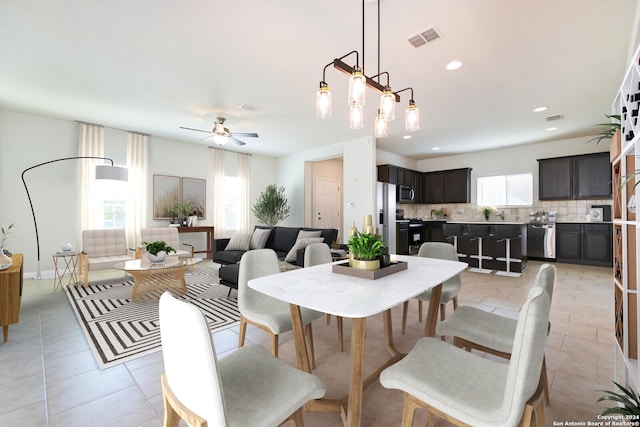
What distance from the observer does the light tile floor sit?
1.59 meters

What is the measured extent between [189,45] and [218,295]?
2.98 metres

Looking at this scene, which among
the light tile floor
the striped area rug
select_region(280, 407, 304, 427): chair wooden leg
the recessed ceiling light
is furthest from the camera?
the recessed ceiling light

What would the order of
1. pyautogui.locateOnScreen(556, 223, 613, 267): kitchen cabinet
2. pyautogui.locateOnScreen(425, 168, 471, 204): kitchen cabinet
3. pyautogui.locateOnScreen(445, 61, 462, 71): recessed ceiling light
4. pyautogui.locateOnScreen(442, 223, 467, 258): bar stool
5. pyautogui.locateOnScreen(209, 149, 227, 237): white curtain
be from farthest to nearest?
pyautogui.locateOnScreen(425, 168, 471, 204): kitchen cabinet < pyautogui.locateOnScreen(209, 149, 227, 237): white curtain < pyautogui.locateOnScreen(556, 223, 613, 267): kitchen cabinet < pyautogui.locateOnScreen(442, 223, 467, 258): bar stool < pyautogui.locateOnScreen(445, 61, 462, 71): recessed ceiling light

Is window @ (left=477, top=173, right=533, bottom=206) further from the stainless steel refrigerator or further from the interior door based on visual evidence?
the interior door

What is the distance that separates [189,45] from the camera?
287 cm

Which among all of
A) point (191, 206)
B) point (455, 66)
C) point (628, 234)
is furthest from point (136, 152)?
point (628, 234)

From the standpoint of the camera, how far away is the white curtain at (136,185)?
582 cm

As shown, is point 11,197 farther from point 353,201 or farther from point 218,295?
point 353,201

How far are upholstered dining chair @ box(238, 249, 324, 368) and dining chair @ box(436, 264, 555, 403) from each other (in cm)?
89

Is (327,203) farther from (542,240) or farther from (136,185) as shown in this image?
(542,240)

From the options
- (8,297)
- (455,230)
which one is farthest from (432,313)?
(455,230)

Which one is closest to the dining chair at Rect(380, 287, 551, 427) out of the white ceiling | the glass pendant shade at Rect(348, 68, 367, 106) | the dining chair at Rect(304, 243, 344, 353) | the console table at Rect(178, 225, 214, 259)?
the dining chair at Rect(304, 243, 344, 353)

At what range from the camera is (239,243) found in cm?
537

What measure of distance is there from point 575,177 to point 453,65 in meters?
5.19
